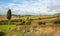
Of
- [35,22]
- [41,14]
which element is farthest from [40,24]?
[41,14]

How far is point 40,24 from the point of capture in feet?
24.2

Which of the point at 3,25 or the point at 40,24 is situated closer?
the point at 40,24

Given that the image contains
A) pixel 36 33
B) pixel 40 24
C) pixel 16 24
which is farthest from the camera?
pixel 16 24

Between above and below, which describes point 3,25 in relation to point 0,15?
below

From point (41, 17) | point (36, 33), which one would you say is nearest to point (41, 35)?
point (36, 33)

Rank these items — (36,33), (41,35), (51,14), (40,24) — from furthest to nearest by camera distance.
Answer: (51,14), (40,24), (36,33), (41,35)

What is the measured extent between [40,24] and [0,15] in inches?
85.1

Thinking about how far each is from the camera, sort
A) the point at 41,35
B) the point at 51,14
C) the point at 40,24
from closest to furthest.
A: 1. the point at 41,35
2. the point at 40,24
3. the point at 51,14

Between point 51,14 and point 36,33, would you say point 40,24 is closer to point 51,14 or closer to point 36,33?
point 51,14

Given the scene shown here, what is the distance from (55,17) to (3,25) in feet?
10.3

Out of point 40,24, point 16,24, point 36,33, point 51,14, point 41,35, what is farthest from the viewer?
point 16,24

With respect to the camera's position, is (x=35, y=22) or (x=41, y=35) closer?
(x=41, y=35)

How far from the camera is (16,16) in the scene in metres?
8.41

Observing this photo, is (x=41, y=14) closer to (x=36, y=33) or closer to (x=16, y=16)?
(x=16, y=16)
